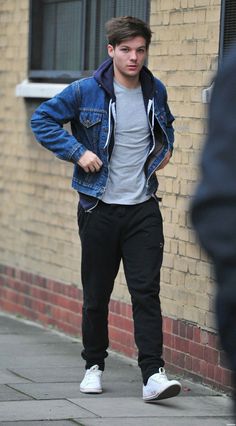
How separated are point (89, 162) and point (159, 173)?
53.9 inches

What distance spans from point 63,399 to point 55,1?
12.9ft

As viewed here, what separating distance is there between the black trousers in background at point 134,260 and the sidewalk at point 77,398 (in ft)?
0.89

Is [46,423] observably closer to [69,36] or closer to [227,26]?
[227,26]

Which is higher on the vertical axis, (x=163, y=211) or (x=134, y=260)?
(x=163, y=211)

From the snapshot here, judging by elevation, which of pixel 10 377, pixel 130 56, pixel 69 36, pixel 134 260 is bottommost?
pixel 10 377

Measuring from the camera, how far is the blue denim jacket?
18.9ft

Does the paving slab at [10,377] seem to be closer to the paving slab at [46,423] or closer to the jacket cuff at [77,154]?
the paving slab at [46,423]

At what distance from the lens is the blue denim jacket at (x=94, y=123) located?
5766mm

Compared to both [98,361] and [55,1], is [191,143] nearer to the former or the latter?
[98,361]

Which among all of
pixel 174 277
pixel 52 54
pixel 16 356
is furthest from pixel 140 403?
pixel 52 54

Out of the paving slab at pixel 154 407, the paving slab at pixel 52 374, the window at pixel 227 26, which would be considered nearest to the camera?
the paving slab at pixel 154 407

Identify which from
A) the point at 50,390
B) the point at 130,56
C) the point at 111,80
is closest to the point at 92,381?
the point at 50,390

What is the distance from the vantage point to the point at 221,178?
68.4 inches

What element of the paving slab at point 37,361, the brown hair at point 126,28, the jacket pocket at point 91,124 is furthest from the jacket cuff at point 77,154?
the paving slab at point 37,361
